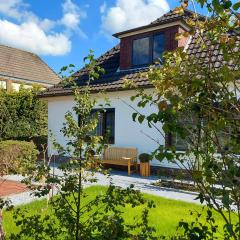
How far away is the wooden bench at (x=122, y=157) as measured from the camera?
14.5 m

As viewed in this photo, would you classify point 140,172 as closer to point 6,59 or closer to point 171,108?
point 171,108

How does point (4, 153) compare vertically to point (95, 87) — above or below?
below

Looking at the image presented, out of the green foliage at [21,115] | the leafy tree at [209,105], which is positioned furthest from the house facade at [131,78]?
the leafy tree at [209,105]

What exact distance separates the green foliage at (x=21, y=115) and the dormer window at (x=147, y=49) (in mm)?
8176

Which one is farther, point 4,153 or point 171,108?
point 4,153

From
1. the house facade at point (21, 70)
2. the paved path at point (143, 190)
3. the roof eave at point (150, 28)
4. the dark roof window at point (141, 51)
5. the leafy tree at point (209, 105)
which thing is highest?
the house facade at point (21, 70)

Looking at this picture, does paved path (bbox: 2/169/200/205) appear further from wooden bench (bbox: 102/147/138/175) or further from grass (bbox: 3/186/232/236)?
wooden bench (bbox: 102/147/138/175)

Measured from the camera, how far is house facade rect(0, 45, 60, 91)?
115ft

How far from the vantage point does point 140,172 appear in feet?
46.3

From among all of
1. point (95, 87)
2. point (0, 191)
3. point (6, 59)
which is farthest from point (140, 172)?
point (6, 59)

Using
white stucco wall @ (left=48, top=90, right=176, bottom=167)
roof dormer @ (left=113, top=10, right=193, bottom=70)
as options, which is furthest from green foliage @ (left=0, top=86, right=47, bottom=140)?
roof dormer @ (left=113, top=10, right=193, bottom=70)

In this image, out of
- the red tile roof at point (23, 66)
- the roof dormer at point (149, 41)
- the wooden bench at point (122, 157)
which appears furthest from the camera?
the red tile roof at point (23, 66)

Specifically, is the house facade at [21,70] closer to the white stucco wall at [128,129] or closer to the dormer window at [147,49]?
the dormer window at [147,49]

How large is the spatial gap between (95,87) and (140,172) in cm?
464
